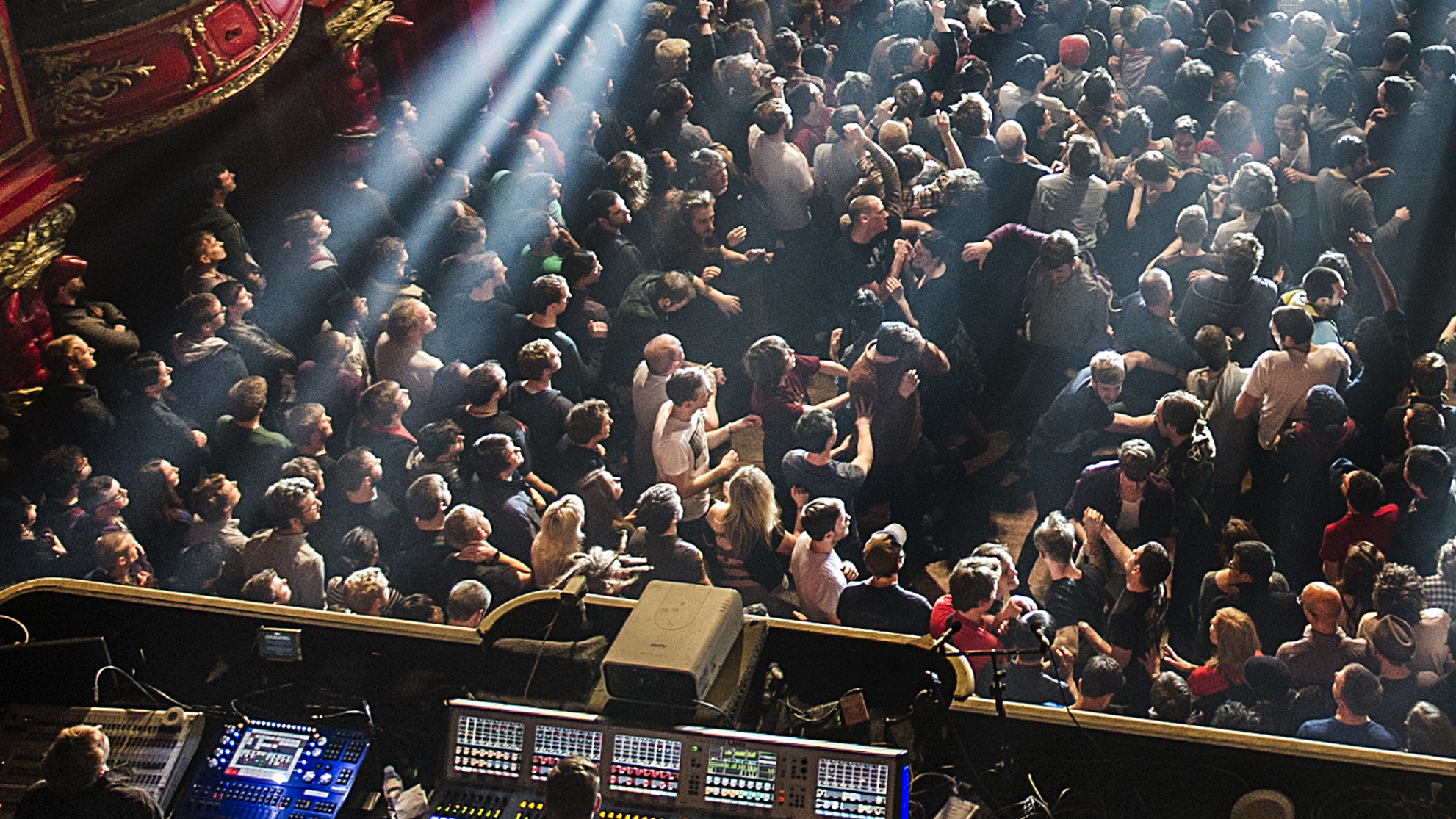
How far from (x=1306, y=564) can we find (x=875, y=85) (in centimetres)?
583

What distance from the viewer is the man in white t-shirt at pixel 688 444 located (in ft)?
22.2

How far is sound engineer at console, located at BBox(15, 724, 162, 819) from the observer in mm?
4520

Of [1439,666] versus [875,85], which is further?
[875,85]

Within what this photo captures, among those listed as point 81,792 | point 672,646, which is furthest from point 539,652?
point 81,792

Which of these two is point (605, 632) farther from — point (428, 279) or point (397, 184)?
point (397, 184)

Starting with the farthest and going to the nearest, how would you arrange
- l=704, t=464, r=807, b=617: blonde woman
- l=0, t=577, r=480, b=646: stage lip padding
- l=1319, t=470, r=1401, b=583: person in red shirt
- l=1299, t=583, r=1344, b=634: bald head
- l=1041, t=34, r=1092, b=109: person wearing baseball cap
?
l=1041, t=34, r=1092, b=109: person wearing baseball cap
l=704, t=464, r=807, b=617: blonde woman
l=1319, t=470, r=1401, b=583: person in red shirt
l=1299, t=583, r=1344, b=634: bald head
l=0, t=577, r=480, b=646: stage lip padding

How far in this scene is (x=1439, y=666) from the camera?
5.30 meters

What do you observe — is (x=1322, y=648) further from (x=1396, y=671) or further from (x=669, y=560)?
(x=669, y=560)

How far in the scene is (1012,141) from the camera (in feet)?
28.6

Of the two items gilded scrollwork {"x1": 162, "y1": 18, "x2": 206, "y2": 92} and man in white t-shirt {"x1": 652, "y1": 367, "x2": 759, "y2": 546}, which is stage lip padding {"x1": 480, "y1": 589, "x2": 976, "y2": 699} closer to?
man in white t-shirt {"x1": 652, "y1": 367, "x2": 759, "y2": 546}

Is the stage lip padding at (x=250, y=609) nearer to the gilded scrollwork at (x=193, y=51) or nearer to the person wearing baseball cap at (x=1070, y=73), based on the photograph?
the gilded scrollwork at (x=193, y=51)

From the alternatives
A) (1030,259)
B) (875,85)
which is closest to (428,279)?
(1030,259)

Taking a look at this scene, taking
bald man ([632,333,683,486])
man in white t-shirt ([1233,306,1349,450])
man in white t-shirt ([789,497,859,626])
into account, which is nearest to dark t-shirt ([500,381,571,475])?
bald man ([632,333,683,486])

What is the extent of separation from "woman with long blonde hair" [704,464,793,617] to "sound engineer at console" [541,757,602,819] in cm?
211
